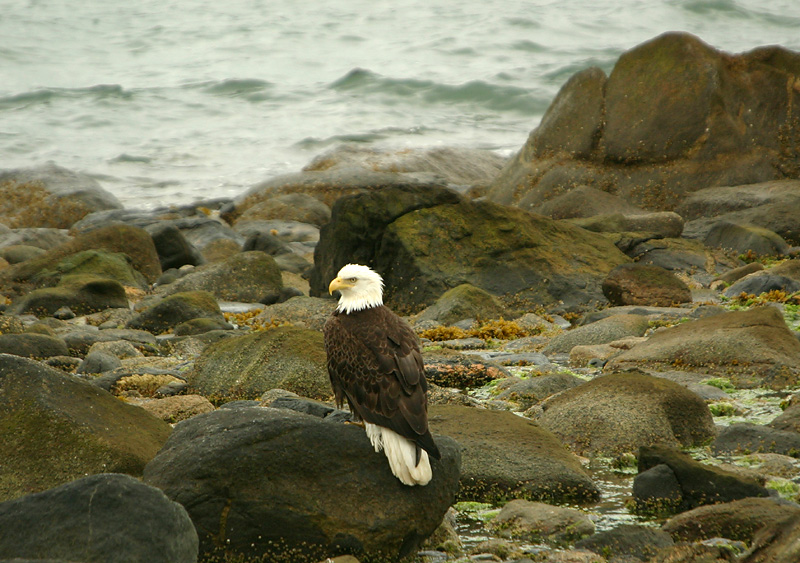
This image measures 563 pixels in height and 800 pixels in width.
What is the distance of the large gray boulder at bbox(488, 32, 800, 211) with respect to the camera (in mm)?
23359

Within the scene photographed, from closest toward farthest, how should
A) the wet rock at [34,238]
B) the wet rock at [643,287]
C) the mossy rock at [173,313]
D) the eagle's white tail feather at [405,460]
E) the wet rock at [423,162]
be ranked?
the eagle's white tail feather at [405,460] < the wet rock at [643,287] < the mossy rock at [173,313] < the wet rock at [34,238] < the wet rock at [423,162]

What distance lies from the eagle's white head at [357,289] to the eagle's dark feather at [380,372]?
3.4 inches

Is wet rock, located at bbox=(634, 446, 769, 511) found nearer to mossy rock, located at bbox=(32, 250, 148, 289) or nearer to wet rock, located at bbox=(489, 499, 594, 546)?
wet rock, located at bbox=(489, 499, 594, 546)

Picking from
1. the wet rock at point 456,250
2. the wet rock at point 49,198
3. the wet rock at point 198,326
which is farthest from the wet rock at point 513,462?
the wet rock at point 49,198

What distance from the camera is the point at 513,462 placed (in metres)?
7.70

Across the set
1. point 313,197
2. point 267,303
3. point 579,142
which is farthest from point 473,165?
point 267,303

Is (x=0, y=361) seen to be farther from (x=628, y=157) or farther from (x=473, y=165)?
(x=473, y=165)

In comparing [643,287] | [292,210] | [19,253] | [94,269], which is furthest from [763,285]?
[292,210]

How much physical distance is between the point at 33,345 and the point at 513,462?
7.84 meters

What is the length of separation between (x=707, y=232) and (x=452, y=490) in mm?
16028

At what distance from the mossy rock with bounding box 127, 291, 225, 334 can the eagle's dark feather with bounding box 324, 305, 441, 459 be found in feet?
→ 30.8

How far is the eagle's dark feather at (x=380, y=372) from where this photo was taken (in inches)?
235

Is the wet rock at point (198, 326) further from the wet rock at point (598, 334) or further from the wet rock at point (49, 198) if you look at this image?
the wet rock at point (49, 198)

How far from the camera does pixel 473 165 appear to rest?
39.8 meters
